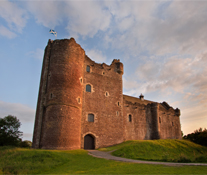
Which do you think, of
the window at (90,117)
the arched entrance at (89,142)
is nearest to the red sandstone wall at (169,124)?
the arched entrance at (89,142)

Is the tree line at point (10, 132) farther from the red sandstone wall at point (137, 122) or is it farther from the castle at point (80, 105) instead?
the red sandstone wall at point (137, 122)

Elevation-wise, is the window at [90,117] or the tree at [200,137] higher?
the window at [90,117]

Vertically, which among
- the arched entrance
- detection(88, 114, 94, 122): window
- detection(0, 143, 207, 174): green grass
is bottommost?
detection(0, 143, 207, 174): green grass

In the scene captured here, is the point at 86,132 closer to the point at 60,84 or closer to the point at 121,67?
the point at 60,84

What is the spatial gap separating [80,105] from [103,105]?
5.03 metres

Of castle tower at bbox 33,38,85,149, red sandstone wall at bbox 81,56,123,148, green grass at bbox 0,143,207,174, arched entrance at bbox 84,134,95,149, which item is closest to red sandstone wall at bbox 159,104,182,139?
red sandstone wall at bbox 81,56,123,148

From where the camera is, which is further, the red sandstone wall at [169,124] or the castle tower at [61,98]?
the red sandstone wall at [169,124]

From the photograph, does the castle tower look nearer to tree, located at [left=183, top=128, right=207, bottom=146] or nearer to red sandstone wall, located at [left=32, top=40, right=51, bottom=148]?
red sandstone wall, located at [left=32, top=40, right=51, bottom=148]

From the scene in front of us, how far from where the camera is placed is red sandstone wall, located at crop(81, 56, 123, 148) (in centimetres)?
2673

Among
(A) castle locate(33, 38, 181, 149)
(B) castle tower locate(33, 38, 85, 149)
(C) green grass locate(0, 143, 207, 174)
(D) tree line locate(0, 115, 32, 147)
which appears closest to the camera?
(C) green grass locate(0, 143, 207, 174)

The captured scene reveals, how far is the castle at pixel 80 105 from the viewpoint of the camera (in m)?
22.3

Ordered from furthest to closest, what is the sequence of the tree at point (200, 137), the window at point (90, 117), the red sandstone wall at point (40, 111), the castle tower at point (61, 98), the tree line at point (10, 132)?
1. the tree at point (200, 137)
2. the tree line at point (10, 132)
3. the window at point (90, 117)
4. the red sandstone wall at point (40, 111)
5. the castle tower at point (61, 98)

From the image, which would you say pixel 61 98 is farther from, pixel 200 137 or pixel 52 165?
pixel 200 137

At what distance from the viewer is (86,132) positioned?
25547 mm
